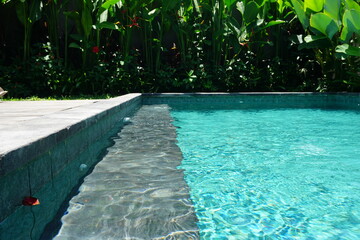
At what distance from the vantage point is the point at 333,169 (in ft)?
7.75

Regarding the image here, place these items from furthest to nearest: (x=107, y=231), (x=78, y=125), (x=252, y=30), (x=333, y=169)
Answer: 1. (x=252, y=30)
2. (x=333, y=169)
3. (x=78, y=125)
4. (x=107, y=231)

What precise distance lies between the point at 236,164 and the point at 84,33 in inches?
205

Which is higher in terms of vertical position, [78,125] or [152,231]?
[78,125]

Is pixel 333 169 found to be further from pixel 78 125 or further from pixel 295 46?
pixel 295 46

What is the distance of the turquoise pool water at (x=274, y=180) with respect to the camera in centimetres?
146

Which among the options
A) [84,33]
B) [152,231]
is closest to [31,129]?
[152,231]

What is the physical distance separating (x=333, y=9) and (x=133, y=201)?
621 cm

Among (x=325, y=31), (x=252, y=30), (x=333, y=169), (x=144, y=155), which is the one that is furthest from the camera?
(x=252, y=30)

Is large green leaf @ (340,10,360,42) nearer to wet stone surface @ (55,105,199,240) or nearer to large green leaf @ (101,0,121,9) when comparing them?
large green leaf @ (101,0,121,9)

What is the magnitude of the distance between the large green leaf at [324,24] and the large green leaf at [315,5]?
41 cm

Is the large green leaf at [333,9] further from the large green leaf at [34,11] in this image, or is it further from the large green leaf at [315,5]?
the large green leaf at [34,11]

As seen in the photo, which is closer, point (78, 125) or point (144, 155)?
point (78, 125)

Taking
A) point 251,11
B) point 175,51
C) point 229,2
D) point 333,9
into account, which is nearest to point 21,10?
point 175,51

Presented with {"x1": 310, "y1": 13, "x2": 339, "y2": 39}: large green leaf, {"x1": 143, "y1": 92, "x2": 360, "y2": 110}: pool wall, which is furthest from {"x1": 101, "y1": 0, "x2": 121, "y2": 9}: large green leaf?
{"x1": 310, "y1": 13, "x2": 339, "y2": 39}: large green leaf
